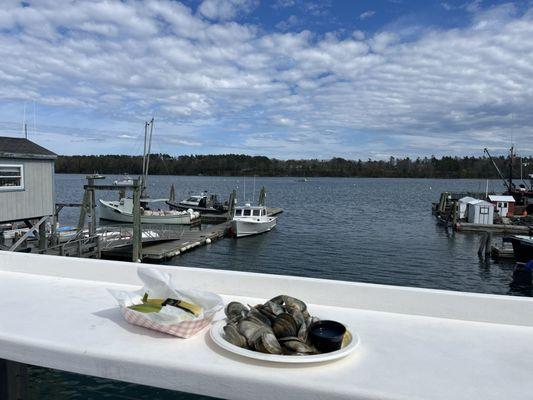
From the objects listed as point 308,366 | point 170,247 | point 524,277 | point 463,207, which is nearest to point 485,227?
point 463,207

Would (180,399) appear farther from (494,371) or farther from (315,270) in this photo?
(315,270)

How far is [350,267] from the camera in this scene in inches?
1028

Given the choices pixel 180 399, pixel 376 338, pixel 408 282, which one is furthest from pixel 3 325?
pixel 408 282

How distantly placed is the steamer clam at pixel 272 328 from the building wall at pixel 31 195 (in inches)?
609

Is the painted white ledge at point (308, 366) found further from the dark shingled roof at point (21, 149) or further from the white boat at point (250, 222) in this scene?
the white boat at point (250, 222)

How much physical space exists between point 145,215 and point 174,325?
38.6 meters

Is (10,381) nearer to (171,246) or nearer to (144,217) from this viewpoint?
(171,246)

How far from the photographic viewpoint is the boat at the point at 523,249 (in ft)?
83.3

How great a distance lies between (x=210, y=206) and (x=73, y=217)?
15199mm

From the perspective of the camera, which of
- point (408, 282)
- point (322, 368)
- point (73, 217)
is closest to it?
point (322, 368)

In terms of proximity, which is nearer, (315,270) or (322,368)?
(322,368)

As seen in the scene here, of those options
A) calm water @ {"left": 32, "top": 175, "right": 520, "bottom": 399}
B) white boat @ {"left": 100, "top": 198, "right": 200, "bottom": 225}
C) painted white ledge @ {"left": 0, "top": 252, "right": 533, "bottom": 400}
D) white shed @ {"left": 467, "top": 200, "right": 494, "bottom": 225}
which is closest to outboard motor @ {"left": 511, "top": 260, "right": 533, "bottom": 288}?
calm water @ {"left": 32, "top": 175, "right": 520, "bottom": 399}

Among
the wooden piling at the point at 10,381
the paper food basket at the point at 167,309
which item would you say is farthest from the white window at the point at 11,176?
the paper food basket at the point at 167,309

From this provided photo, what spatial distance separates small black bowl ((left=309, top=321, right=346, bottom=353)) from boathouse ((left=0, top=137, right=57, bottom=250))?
52.1ft
